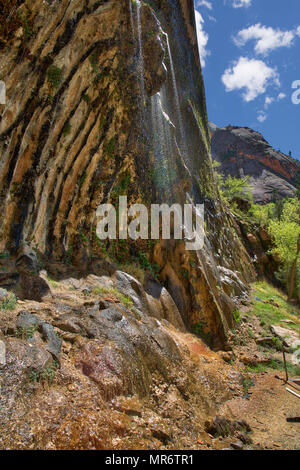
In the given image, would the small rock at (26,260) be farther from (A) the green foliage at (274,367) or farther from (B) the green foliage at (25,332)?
(A) the green foliage at (274,367)

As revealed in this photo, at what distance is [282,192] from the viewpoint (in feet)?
202

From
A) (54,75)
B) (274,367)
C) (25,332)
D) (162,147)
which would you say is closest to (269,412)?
(274,367)

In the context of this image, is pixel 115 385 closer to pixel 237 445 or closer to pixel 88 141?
pixel 237 445

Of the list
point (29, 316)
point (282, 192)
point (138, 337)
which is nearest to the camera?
point (29, 316)

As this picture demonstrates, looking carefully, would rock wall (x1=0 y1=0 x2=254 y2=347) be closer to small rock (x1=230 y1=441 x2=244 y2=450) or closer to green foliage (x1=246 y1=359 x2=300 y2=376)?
green foliage (x1=246 y1=359 x2=300 y2=376)

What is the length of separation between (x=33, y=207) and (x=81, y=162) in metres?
2.42

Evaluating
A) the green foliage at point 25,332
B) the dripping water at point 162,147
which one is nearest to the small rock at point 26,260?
the green foliage at point 25,332

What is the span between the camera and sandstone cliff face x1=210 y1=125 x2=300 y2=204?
64.0 metres

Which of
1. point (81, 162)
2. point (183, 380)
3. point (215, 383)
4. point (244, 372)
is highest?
point (81, 162)

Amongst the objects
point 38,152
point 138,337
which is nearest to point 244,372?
point 138,337

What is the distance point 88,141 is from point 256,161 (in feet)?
235

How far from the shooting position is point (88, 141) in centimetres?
852

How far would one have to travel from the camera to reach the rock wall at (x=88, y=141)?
6145 mm
